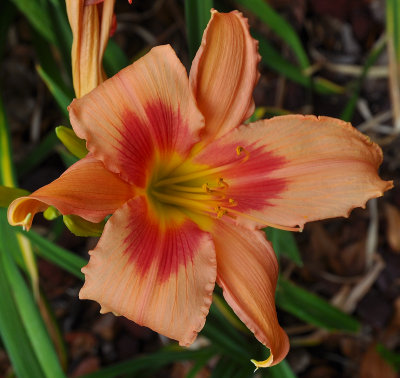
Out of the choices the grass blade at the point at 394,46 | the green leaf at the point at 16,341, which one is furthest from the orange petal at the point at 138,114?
the grass blade at the point at 394,46

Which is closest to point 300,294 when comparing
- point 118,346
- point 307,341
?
point 307,341

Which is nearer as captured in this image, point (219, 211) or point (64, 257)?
point (219, 211)

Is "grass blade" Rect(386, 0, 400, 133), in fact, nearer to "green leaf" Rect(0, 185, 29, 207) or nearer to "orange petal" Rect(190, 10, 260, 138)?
"orange petal" Rect(190, 10, 260, 138)

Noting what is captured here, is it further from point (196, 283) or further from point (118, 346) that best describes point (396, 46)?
point (118, 346)

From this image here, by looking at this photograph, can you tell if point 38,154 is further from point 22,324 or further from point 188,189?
point 188,189

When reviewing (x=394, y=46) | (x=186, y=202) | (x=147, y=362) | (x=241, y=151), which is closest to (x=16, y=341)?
(x=147, y=362)

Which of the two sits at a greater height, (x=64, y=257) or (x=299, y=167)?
(x=299, y=167)

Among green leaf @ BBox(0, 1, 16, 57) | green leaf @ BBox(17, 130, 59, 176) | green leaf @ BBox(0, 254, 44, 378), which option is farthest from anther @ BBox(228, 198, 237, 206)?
green leaf @ BBox(0, 1, 16, 57)
